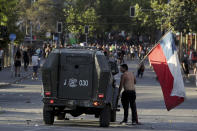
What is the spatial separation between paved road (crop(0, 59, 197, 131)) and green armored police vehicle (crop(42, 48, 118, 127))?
488 mm

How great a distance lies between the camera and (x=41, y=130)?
16078mm

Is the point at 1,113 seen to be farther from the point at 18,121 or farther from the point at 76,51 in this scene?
the point at 76,51

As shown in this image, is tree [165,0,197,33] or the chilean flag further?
tree [165,0,197,33]

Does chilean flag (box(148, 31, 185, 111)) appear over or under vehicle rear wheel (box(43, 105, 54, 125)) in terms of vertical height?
over

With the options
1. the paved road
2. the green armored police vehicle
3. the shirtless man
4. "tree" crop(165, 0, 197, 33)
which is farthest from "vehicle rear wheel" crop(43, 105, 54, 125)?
"tree" crop(165, 0, 197, 33)

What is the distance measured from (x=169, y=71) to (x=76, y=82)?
249 cm

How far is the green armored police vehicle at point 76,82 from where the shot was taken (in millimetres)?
17641

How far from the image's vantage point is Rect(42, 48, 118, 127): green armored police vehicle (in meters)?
17.6

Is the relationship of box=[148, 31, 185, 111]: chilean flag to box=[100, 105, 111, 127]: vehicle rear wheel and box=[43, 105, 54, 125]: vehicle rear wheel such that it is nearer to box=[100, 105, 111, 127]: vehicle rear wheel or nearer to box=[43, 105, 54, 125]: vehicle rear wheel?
box=[100, 105, 111, 127]: vehicle rear wheel

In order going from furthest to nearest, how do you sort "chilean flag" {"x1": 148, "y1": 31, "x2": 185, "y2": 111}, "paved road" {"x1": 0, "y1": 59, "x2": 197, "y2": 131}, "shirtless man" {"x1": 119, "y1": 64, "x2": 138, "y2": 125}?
"shirtless man" {"x1": 119, "y1": 64, "x2": 138, "y2": 125} → "chilean flag" {"x1": 148, "y1": 31, "x2": 185, "y2": 111} → "paved road" {"x1": 0, "y1": 59, "x2": 197, "y2": 131}

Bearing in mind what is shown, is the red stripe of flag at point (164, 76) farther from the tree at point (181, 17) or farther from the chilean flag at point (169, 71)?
the tree at point (181, 17)

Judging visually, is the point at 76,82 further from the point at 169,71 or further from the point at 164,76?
the point at 169,71

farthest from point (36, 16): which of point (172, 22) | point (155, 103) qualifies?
point (155, 103)

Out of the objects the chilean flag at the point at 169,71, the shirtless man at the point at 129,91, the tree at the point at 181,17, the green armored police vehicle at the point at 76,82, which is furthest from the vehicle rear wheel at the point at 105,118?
the tree at the point at 181,17
